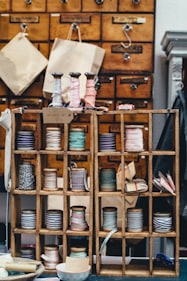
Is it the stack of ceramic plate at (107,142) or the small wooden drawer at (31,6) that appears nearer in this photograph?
the stack of ceramic plate at (107,142)

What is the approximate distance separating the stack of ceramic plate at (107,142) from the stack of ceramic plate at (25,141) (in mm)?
355

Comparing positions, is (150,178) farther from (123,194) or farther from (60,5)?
(60,5)

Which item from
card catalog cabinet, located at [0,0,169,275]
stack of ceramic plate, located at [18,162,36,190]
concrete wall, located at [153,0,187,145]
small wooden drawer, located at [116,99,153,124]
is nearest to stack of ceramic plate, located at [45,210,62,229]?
stack of ceramic plate, located at [18,162,36,190]

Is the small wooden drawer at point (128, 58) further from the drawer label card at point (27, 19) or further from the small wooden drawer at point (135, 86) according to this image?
the drawer label card at point (27, 19)

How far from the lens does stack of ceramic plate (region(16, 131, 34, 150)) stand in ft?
8.60

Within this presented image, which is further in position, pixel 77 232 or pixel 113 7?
pixel 113 7

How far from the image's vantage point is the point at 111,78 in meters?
3.88

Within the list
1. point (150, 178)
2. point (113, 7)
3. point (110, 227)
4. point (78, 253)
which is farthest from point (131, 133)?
point (113, 7)

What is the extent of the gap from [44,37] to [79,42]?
0.93 ft

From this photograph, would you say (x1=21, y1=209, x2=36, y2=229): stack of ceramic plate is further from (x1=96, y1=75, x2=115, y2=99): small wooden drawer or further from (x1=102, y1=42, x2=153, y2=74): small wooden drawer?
(x1=102, y1=42, x2=153, y2=74): small wooden drawer

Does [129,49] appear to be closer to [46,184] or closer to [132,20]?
[132,20]

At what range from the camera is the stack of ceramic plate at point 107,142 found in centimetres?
258

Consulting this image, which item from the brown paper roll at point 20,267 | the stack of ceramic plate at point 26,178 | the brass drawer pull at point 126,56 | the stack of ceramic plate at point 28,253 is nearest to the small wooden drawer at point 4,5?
the brass drawer pull at point 126,56

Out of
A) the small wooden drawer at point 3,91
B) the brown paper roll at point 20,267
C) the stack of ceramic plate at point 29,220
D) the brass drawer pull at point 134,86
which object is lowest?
the brown paper roll at point 20,267
